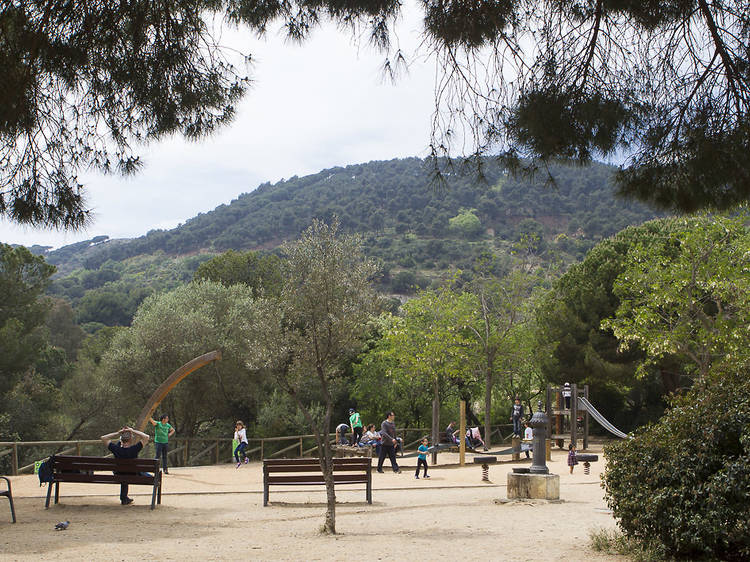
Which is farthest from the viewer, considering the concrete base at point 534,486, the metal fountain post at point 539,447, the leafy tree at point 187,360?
the leafy tree at point 187,360

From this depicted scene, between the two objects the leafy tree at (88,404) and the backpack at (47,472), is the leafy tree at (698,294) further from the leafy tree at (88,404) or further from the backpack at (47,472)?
the leafy tree at (88,404)

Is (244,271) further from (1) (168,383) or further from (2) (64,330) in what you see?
(2) (64,330)

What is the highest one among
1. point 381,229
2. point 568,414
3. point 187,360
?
point 381,229

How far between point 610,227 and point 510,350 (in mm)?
70200

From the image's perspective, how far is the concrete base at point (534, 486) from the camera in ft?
39.1

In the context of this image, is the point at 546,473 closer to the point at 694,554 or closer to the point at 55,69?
the point at 694,554

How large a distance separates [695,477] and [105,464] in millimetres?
8361

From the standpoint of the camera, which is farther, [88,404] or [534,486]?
[88,404]

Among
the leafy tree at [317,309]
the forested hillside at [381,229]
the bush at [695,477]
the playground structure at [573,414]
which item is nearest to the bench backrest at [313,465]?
the leafy tree at [317,309]

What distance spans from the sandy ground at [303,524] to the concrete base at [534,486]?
27 cm

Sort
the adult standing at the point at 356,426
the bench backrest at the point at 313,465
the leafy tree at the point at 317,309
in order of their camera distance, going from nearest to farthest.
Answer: the leafy tree at the point at 317,309
the bench backrest at the point at 313,465
the adult standing at the point at 356,426

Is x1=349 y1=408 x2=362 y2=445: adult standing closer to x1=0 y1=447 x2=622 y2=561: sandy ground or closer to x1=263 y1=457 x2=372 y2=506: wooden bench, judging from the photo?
x1=0 y1=447 x2=622 y2=561: sandy ground

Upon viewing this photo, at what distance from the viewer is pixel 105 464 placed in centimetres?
1116

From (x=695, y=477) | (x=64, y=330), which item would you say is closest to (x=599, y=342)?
(x=695, y=477)
